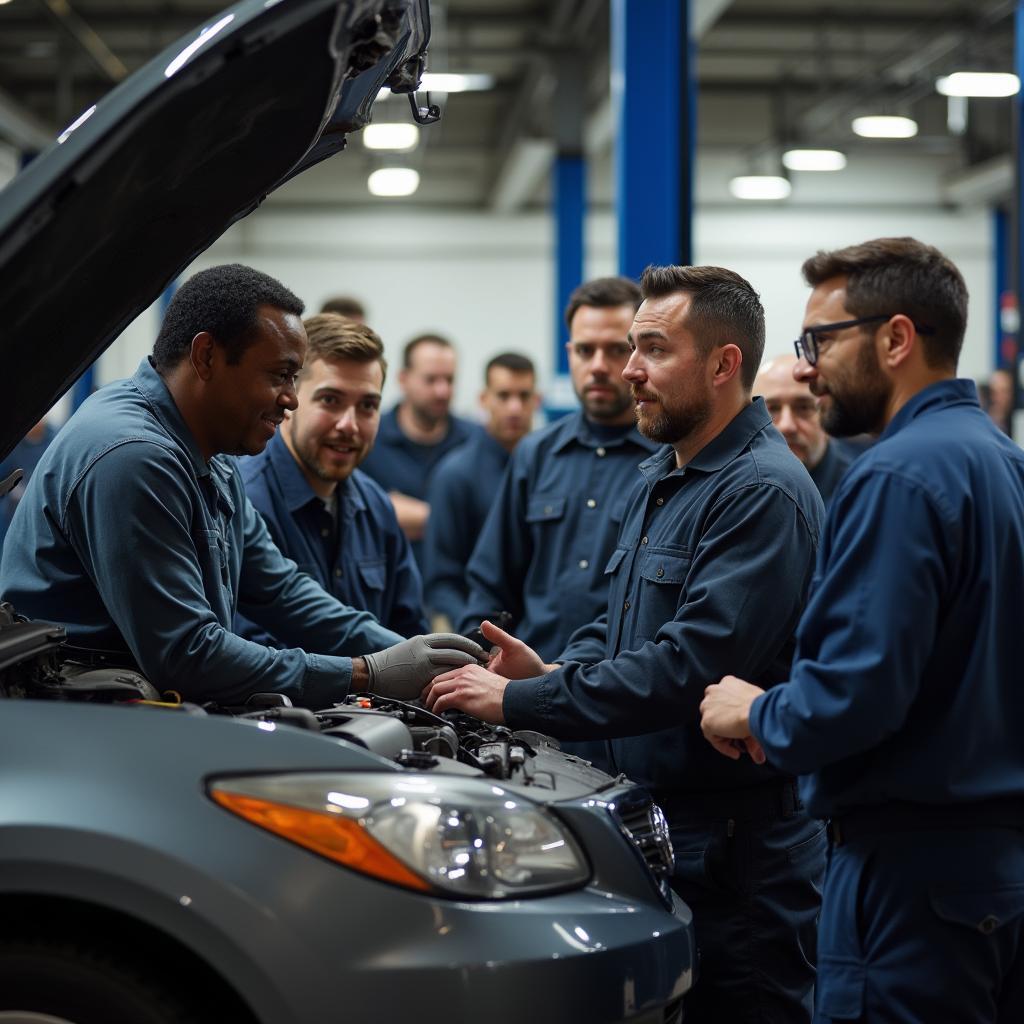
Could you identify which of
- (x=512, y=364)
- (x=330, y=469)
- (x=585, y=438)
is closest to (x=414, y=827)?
(x=330, y=469)

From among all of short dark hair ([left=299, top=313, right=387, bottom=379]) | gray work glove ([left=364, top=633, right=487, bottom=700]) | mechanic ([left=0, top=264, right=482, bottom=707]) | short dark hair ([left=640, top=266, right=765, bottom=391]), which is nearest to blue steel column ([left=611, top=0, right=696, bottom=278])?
short dark hair ([left=299, top=313, right=387, bottom=379])

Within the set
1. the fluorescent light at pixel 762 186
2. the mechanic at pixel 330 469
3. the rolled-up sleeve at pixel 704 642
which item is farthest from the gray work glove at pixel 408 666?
the fluorescent light at pixel 762 186

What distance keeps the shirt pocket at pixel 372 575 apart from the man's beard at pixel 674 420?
1.21 meters

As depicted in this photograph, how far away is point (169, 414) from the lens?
2951mm

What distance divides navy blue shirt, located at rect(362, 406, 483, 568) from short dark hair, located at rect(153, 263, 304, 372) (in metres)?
3.90

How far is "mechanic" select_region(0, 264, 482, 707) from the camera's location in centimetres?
270

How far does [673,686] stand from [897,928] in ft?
2.30

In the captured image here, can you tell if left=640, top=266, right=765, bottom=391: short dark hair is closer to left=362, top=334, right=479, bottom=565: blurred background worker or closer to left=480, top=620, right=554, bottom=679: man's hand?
left=480, top=620, right=554, bottom=679: man's hand

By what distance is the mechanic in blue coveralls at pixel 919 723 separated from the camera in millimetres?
2143

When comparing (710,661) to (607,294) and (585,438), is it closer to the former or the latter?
(585,438)

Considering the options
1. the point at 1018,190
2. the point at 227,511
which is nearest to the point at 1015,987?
the point at 227,511

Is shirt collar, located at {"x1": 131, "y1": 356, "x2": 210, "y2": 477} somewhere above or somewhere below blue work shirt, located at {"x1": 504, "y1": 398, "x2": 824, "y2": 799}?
above

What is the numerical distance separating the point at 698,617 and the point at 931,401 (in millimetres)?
678

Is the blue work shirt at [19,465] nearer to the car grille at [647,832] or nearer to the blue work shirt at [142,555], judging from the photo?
the blue work shirt at [142,555]
